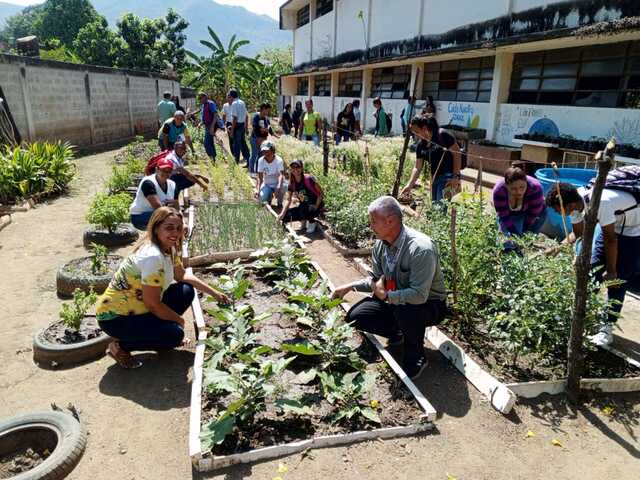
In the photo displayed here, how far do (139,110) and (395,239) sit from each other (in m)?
17.2

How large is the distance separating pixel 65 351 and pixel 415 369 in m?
2.52

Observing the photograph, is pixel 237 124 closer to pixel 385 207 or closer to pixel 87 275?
pixel 87 275

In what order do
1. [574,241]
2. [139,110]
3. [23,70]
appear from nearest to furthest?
[574,241] → [23,70] → [139,110]

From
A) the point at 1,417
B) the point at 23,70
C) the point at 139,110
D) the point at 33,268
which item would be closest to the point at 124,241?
the point at 33,268

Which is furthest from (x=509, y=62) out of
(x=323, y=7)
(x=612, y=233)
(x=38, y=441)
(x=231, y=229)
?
(x=323, y=7)

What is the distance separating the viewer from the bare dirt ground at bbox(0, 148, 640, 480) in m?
2.38

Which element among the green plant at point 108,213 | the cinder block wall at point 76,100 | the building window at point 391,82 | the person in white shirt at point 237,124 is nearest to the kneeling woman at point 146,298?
the green plant at point 108,213

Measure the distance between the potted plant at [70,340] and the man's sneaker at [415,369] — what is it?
223 cm

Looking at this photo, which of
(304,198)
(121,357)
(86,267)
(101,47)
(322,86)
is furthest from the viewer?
(101,47)

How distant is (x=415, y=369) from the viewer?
3.15 metres

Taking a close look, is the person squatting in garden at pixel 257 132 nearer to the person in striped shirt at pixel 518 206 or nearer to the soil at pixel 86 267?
the soil at pixel 86 267

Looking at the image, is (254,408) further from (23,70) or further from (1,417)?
(23,70)

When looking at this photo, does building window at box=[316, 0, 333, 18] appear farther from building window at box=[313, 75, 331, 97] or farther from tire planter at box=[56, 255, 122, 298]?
tire planter at box=[56, 255, 122, 298]

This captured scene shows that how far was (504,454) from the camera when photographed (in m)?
2.50
